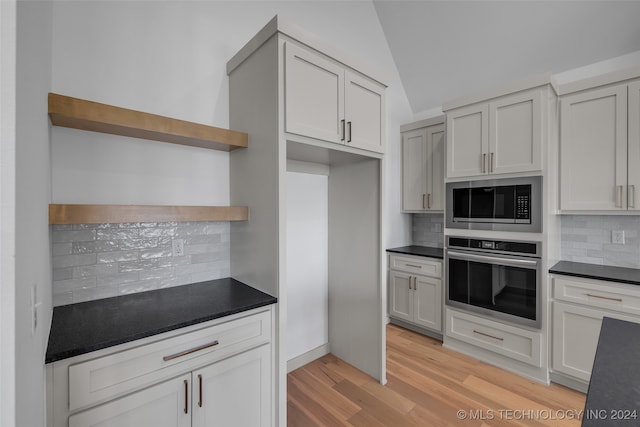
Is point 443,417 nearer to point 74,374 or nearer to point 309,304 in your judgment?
point 309,304

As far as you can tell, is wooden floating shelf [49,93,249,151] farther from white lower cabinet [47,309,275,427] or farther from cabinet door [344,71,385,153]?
white lower cabinet [47,309,275,427]

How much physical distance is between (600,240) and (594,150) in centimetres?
83

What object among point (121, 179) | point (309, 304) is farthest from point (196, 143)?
point (309, 304)

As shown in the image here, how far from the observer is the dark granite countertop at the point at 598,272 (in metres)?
2.02

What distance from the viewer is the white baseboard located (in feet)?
8.05

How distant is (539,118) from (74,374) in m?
3.21

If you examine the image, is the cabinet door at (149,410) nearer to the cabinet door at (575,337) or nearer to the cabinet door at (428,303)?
the cabinet door at (428,303)

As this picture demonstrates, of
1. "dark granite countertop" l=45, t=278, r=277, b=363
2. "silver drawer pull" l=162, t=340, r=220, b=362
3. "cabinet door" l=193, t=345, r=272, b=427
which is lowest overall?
"cabinet door" l=193, t=345, r=272, b=427

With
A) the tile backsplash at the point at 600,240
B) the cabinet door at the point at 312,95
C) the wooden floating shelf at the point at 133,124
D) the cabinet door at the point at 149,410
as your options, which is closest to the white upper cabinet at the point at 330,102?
the cabinet door at the point at 312,95

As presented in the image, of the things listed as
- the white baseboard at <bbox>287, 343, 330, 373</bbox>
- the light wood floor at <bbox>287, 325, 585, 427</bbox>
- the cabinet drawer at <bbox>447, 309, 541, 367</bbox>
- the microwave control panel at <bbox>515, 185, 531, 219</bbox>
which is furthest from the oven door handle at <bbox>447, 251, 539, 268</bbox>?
the white baseboard at <bbox>287, 343, 330, 373</bbox>

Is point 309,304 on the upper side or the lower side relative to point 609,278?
lower

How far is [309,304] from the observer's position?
257cm

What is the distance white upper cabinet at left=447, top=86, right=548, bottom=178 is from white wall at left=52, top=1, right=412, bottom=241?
1.93 metres

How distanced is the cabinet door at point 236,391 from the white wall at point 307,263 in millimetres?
855
